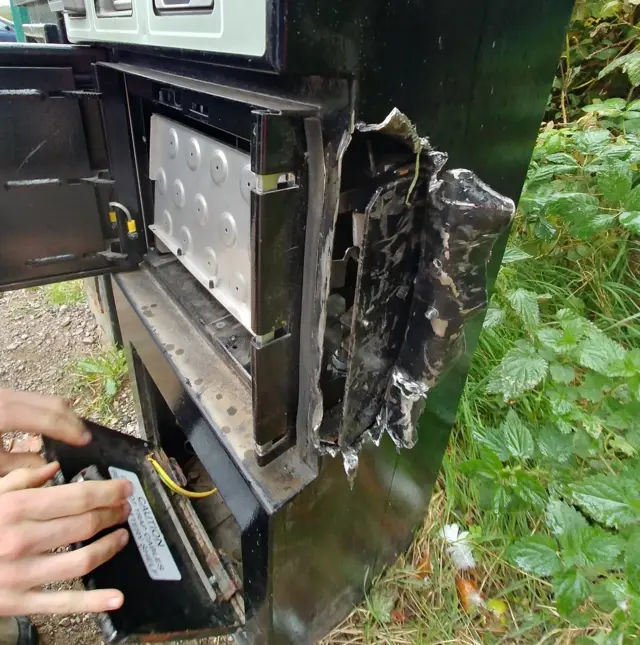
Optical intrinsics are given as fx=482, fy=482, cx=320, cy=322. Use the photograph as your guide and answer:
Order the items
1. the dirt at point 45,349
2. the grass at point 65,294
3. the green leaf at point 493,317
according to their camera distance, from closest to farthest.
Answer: the green leaf at point 493,317, the dirt at point 45,349, the grass at point 65,294

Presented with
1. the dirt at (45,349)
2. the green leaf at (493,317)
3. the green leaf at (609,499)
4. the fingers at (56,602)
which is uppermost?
the green leaf at (493,317)

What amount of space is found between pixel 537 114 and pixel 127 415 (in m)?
1.85

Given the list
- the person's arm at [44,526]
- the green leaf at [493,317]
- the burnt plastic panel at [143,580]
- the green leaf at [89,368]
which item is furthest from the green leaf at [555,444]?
the green leaf at [89,368]

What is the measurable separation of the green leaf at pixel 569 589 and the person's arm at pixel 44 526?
0.90 metres

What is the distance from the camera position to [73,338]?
2.50 m

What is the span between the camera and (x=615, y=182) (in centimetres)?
136

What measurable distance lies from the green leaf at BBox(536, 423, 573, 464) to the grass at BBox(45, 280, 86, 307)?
2481 millimetres

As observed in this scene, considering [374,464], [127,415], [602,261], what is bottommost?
[127,415]

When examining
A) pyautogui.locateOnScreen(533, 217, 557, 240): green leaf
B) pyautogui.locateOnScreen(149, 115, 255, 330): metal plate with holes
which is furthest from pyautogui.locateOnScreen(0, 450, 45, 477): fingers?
pyautogui.locateOnScreen(533, 217, 557, 240): green leaf

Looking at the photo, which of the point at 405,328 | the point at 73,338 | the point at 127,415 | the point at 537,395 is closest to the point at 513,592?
the point at 537,395

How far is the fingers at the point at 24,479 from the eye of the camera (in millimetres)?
858

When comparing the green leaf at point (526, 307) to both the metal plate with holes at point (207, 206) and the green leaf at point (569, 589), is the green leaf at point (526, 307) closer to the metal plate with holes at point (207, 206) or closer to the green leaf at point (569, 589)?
the green leaf at point (569, 589)

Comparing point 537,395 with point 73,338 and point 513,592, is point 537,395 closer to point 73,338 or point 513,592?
point 513,592

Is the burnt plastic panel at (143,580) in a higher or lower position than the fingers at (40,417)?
lower
